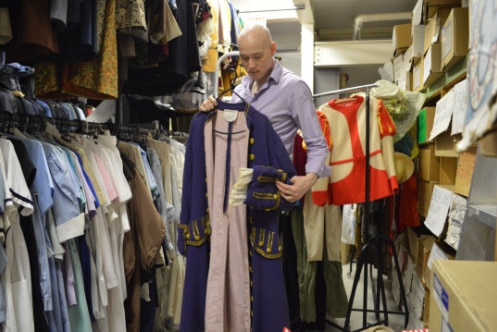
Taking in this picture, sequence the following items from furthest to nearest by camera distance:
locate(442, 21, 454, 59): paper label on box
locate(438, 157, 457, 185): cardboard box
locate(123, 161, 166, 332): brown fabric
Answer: locate(438, 157, 457, 185): cardboard box, locate(123, 161, 166, 332): brown fabric, locate(442, 21, 454, 59): paper label on box

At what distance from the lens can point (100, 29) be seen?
1528mm

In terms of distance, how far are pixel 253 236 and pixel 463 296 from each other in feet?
3.20

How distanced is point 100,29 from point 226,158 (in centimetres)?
71

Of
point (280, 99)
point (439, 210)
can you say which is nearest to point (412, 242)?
point (439, 210)

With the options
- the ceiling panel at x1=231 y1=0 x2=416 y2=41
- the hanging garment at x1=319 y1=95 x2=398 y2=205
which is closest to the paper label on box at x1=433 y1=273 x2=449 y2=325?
the hanging garment at x1=319 y1=95 x2=398 y2=205

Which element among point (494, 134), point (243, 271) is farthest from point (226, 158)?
point (494, 134)

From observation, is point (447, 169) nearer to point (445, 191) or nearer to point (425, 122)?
point (425, 122)

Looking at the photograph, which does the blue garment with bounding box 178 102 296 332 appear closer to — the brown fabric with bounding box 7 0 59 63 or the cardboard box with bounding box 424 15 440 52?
the brown fabric with bounding box 7 0 59 63

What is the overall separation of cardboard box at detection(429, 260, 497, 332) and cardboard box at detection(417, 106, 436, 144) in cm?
150

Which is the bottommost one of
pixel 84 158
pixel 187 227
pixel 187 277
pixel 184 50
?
pixel 187 277

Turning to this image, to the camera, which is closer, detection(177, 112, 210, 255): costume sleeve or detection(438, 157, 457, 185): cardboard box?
detection(177, 112, 210, 255): costume sleeve

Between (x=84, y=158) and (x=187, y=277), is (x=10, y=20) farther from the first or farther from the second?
(x=187, y=277)

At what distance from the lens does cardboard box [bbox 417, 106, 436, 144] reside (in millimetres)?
2096

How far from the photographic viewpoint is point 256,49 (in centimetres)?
154
